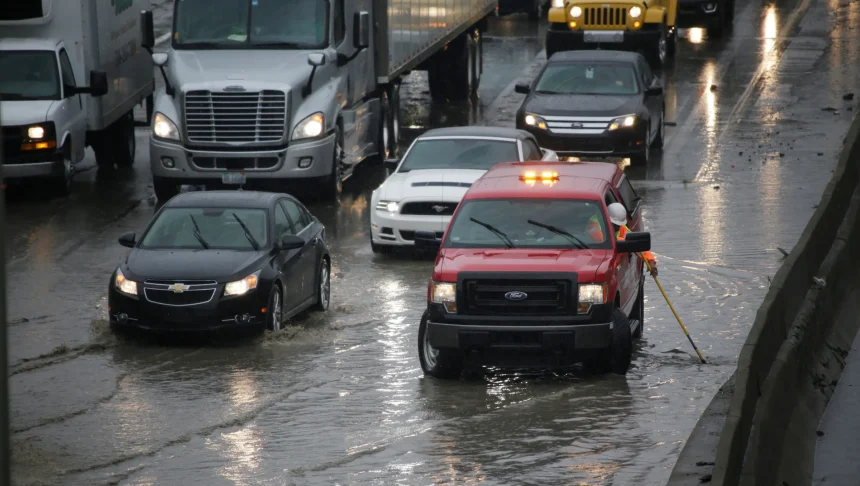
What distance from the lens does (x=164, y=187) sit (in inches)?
876

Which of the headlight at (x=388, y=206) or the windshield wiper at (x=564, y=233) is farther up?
the windshield wiper at (x=564, y=233)

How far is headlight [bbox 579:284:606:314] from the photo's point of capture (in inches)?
491

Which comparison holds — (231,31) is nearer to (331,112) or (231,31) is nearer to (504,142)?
(331,112)

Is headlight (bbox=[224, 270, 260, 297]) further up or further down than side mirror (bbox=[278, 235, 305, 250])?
further down

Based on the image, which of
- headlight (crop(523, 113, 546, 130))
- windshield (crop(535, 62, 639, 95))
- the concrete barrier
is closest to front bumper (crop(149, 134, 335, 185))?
headlight (crop(523, 113, 546, 130))

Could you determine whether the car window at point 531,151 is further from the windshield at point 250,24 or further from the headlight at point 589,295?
the headlight at point 589,295

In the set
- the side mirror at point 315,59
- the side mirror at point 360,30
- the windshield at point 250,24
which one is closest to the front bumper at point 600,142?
the side mirror at point 360,30

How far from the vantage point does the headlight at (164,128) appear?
21.9m

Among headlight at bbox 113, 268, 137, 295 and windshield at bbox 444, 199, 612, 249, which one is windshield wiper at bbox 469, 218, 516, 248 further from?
headlight at bbox 113, 268, 137, 295

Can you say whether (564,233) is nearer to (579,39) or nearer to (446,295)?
(446,295)

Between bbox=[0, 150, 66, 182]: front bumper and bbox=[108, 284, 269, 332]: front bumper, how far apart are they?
8056 mm

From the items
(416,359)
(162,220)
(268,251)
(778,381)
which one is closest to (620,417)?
(778,381)

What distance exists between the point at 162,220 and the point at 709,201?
9419 millimetres

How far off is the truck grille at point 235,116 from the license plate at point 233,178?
46cm
